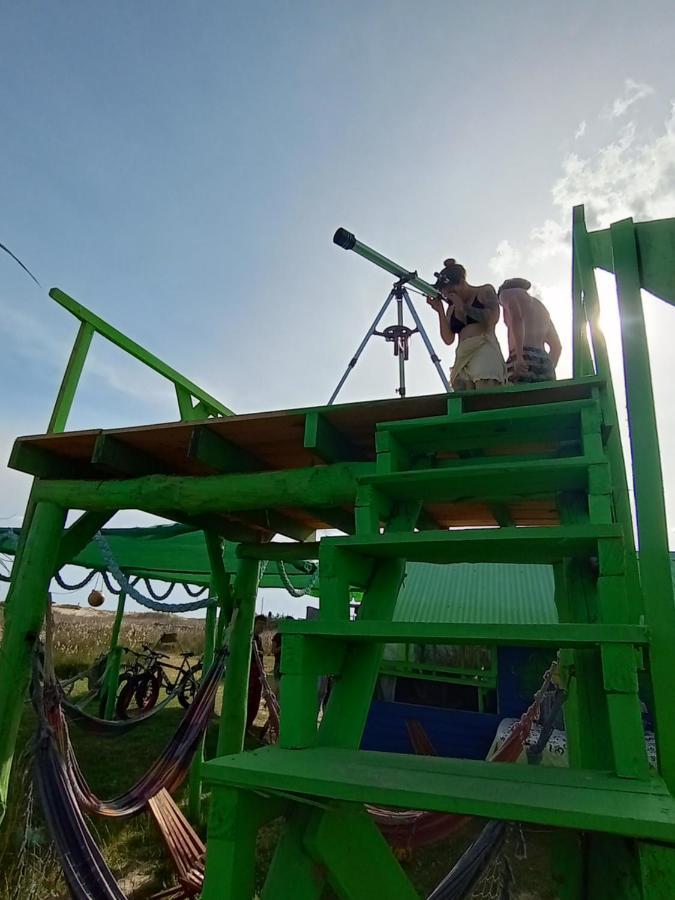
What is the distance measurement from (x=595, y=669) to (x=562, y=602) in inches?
30.6

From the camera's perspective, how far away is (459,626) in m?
1.59

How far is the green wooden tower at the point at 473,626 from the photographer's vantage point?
52.1 inches

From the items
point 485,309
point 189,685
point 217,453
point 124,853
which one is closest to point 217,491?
point 217,453

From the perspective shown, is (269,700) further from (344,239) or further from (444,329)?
(344,239)

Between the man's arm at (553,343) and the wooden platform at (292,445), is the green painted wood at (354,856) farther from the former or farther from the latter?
the man's arm at (553,343)

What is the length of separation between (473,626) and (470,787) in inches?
16.5

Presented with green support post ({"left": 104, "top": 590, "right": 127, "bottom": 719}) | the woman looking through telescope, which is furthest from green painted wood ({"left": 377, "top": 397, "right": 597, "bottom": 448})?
green support post ({"left": 104, "top": 590, "right": 127, "bottom": 719})

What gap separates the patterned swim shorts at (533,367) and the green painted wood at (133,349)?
2551 millimetres

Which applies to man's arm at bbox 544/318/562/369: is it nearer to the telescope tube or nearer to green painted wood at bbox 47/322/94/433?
the telescope tube

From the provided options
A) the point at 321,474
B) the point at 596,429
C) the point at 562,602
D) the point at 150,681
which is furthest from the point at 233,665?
the point at 150,681

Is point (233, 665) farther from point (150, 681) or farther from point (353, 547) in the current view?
point (150, 681)

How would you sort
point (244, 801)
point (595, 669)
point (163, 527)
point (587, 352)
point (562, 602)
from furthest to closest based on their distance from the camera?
1. point (163, 527)
2. point (587, 352)
3. point (562, 602)
4. point (595, 669)
5. point (244, 801)

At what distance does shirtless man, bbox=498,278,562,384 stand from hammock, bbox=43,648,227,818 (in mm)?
3146

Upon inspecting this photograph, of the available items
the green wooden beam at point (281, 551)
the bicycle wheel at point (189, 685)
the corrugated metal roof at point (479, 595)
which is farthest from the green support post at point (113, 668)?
the green wooden beam at point (281, 551)
